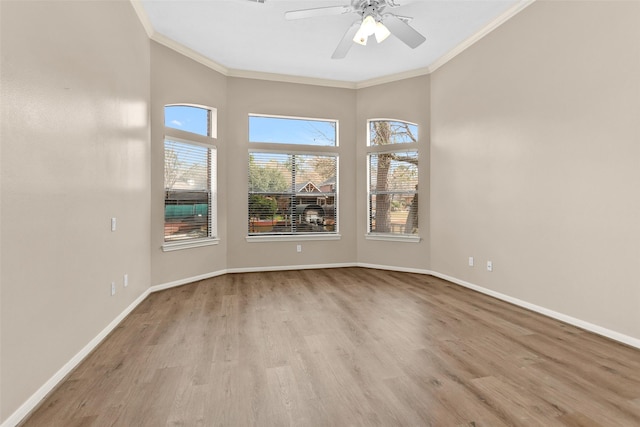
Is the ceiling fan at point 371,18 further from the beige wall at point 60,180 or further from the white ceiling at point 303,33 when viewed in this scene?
the beige wall at point 60,180

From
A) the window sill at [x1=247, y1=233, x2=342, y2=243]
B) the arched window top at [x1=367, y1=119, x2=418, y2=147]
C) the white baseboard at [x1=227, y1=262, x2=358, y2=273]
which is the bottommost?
→ the white baseboard at [x1=227, y1=262, x2=358, y2=273]

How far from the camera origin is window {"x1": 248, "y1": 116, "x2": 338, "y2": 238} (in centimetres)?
546

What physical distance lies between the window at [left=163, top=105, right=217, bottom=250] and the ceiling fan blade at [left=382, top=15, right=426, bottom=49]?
2985 mm

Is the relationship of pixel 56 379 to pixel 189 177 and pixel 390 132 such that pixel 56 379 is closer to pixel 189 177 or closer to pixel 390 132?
pixel 189 177

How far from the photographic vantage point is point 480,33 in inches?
161

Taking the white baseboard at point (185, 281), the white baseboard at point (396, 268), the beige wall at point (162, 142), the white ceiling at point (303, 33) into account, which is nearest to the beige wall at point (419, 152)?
the white baseboard at point (396, 268)

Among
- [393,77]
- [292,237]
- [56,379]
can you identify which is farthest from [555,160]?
[56,379]

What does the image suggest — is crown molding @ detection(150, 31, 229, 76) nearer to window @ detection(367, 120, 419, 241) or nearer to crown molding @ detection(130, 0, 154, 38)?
crown molding @ detection(130, 0, 154, 38)

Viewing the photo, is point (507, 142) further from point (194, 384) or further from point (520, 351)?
point (194, 384)

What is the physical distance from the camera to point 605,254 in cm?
277

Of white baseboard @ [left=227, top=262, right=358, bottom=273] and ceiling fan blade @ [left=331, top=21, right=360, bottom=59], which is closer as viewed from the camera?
ceiling fan blade @ [left=331, top=21, right=360, bottom=59]

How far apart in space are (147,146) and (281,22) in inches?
86.1

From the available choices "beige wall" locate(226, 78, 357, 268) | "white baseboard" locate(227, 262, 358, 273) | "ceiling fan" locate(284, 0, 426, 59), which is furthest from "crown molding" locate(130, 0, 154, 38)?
"white baseboard" locate(227, 262, 358, 273)

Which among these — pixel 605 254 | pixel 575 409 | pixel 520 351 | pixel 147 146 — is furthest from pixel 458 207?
pixel 147 146
